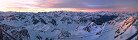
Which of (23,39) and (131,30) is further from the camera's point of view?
(23,39)

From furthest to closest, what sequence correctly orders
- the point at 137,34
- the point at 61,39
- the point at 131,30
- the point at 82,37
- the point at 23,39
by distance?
the point at 82,37
the point at 61,39
the point at 23,39
the point at 131,30
the point at 137,34

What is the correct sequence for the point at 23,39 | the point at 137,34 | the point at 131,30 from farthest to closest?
the point at 23,39 → the point at 131,30 → the point at 137,34

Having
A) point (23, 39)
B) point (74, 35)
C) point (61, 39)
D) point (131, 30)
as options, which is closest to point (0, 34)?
point (131, 30)

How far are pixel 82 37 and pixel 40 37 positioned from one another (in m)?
6.04

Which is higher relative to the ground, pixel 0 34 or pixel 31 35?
pixel 0 34

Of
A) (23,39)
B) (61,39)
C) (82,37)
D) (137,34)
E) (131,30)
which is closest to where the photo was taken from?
(137,34)

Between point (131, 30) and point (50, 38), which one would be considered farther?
point (50, 38)

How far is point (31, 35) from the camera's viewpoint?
55469 millimetres

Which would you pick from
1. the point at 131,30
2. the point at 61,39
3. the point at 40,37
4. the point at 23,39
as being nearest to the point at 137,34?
the point at 131,30

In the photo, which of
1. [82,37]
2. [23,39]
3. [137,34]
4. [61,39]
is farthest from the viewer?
[82,37]

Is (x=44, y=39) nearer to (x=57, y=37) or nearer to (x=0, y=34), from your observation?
(x=57, y=37)

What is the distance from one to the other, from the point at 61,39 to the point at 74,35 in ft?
16.0

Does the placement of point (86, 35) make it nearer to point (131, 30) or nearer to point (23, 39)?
point (23, 39)

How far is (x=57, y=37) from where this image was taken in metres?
55.9
